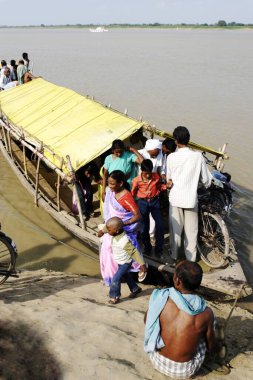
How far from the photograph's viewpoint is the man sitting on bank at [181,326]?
2.62m

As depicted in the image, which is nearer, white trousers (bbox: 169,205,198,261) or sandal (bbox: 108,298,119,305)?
sandal (bbox: 108,298,119,305)

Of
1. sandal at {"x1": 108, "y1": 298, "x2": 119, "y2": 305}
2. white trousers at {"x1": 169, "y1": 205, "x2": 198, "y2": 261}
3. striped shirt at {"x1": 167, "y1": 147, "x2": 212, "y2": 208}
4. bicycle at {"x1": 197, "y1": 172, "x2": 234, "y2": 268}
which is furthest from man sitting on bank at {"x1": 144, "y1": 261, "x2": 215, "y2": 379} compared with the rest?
bicycle at {"x1": 197, "y1": 172, "x2": 234, "y2": 268}

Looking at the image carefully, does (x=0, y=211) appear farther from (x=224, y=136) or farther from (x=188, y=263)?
(x=224, y=136)

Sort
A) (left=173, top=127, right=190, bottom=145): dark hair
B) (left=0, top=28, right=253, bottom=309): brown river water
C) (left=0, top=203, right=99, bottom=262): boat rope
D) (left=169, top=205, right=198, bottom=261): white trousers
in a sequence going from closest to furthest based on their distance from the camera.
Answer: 1. (left=173, top=127, right=190, bottom=145): dark hair
2. (left=169, top=205, right=198, bottom=261): white trousers
3. (left=0, top=203, right=99, bottom=262): boat rope
4. (left=0, top=28, right=253, bottom=309): brown river water

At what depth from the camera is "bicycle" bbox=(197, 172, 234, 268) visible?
4.71 meters

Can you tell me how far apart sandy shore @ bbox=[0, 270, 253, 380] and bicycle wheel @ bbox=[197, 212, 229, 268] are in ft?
2.06

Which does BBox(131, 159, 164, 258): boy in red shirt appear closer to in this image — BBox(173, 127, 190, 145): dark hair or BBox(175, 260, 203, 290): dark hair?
BBox(173, 127, 190, 145): dark hair

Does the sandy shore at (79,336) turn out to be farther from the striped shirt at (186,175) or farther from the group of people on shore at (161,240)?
the striped shirt at (186,175)

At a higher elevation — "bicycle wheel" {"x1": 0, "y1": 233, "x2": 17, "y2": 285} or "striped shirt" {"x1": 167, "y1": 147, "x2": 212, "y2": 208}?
"striped shirt" {"x1": 167, "y1": 147, "x2": 212, "y2": 208}

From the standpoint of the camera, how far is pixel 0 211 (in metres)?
7.29

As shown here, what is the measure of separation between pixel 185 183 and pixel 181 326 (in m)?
2.01

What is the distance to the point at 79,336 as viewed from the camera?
3.38 metres

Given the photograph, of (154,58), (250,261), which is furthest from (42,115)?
(154,58)

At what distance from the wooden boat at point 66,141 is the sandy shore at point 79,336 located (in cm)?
50
